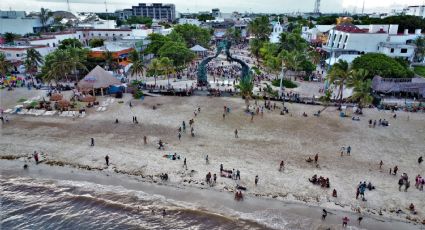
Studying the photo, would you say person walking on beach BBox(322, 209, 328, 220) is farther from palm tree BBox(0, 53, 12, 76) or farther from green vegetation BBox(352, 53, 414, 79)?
palm tree BBox(0, 53, 12, 76)

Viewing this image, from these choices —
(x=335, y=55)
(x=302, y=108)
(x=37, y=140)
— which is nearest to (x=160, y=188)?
(x=37, y=140)

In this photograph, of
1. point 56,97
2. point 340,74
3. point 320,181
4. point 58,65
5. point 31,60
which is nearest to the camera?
point 320,181

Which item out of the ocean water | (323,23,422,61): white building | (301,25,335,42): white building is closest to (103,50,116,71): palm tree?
the ocean water

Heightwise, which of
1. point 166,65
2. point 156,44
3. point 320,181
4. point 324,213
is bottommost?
point 324,213

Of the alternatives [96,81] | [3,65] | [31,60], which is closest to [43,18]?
[3,65]

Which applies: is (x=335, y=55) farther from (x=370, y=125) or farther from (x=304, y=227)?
(x=304, y=227)

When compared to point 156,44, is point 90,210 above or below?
below

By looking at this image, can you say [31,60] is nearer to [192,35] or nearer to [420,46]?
[192,35]
